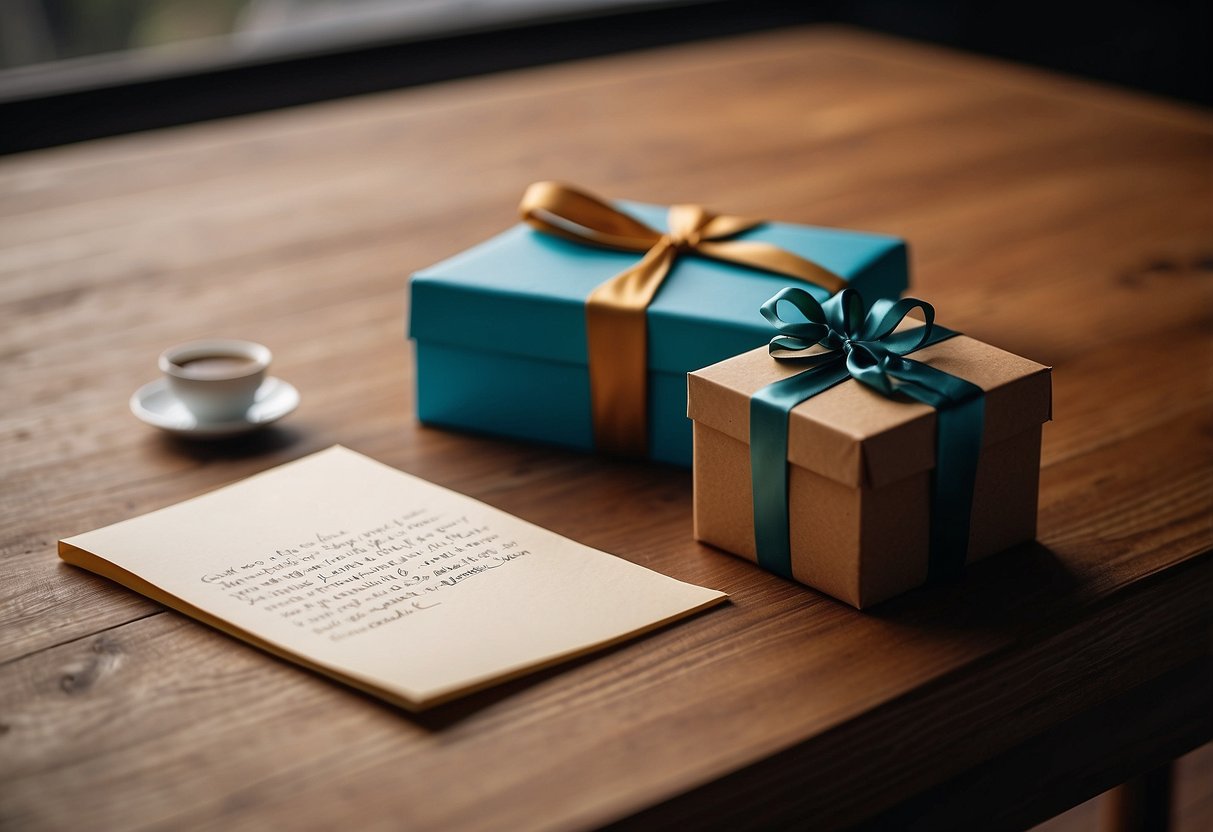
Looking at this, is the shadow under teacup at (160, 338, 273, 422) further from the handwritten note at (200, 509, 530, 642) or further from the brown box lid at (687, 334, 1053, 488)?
the brown box lid at (687, 334, 1053, 488)

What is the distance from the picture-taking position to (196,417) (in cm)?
96

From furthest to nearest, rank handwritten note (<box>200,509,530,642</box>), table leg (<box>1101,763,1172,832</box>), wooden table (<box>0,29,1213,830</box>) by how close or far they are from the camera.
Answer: table leg (<box>1101,763,1172,832</box>) → handwritten note (<box>200,509,530,642</box>) → wooden table (<box>0,29,1213,830</box>)

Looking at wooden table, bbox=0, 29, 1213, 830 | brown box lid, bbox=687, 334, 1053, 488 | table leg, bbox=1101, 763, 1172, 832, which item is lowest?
table leg, bbox=1101, 763, 1172, 832

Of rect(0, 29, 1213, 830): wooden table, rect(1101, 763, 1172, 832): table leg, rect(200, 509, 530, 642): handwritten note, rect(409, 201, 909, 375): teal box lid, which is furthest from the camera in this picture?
rect(1101, 763, 1172, 832): table leg

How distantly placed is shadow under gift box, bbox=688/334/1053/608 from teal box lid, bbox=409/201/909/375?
0.11m

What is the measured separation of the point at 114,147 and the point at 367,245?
60 centimetres

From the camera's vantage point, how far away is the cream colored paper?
68 cm

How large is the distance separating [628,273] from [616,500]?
0.55ft

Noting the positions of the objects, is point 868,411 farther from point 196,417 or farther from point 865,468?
point 196,417

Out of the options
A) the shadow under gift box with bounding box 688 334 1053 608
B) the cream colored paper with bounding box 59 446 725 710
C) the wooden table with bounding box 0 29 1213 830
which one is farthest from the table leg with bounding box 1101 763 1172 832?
the cream colored paper with bounding box 59 446 725 710

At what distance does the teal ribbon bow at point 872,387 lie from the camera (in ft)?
2.31

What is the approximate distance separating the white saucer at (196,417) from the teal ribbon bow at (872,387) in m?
0.39

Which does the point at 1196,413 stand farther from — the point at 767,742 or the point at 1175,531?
the point at 767,742

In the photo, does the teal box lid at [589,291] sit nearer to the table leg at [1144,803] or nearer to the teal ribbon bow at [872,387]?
the teal ribbon bow at [872,387]
